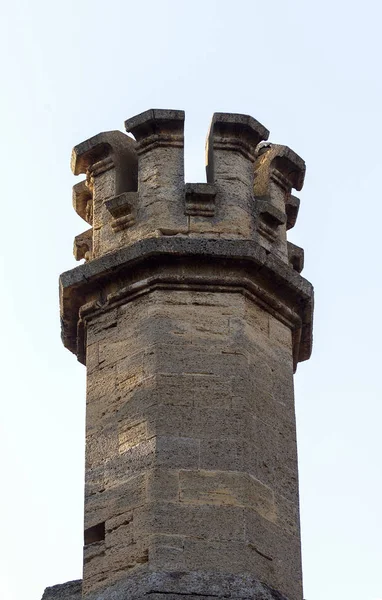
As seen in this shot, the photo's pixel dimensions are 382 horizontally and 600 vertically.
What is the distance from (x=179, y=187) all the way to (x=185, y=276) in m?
0.61

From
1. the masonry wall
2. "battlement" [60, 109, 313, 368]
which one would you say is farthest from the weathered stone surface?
"battlement" [60, 109, 313, 368]

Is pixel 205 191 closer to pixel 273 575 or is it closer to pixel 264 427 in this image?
pixel 264 427

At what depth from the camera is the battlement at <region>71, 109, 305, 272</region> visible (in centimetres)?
888

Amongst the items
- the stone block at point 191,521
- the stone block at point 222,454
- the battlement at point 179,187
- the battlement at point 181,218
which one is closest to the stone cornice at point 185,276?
the battlement at point 181,218

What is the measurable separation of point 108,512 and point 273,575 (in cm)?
81

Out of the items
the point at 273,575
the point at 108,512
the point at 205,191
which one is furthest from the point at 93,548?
the point at 205,191

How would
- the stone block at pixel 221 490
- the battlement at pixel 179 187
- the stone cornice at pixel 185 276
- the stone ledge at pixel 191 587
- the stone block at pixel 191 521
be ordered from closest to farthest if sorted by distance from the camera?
the stone ledge at pixel 191 587 → the stone block at pixel 191 521 → the stone block at pixel 221 490 → the stone cornice at pixel 185 276 → the battlement at pixel 179 187

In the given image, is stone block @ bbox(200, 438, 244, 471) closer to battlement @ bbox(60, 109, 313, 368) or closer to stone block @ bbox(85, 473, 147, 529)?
stone block @ bbox(85, 473, 147, 529)

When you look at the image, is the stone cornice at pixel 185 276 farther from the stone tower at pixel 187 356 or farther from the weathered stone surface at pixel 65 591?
the weathered stone surface at pixel 65 591

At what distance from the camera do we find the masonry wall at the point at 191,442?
7.75m

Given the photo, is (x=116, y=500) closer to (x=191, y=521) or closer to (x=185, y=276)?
(x=191, y=521)

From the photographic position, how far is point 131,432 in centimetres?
813

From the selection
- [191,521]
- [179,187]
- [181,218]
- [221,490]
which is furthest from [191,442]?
[179,187]

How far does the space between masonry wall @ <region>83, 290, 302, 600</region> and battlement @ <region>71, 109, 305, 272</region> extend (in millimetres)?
473
